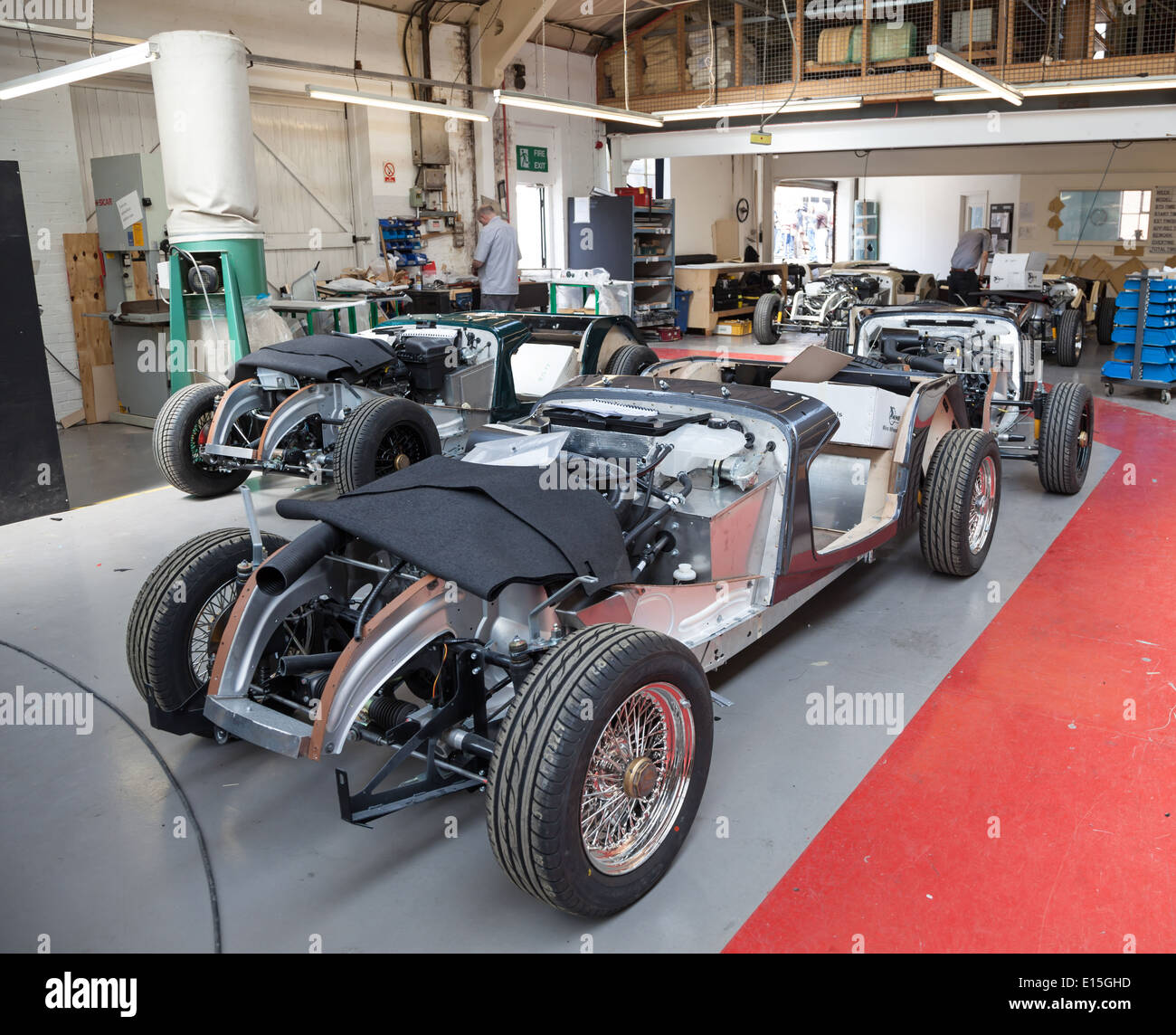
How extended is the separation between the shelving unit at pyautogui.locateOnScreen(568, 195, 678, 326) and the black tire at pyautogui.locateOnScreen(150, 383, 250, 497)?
25.4 feet

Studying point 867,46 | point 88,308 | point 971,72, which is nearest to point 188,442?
point 88,308

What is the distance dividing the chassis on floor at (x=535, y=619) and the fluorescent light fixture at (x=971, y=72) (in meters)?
6.72

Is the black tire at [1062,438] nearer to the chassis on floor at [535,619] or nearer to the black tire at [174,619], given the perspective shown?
the chassis on floor at [535,619]

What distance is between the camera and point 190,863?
2.83 metres

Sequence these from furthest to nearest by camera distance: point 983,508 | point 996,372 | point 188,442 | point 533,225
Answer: point 533,225
point 996,372
point 188,442
point 983,508

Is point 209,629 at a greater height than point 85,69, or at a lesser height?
lesser

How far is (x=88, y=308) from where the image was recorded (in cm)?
939

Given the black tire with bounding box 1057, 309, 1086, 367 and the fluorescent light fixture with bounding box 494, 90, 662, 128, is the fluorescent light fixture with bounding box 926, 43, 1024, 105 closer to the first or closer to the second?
the black tire with bounding box 1057, 309, 1086, 367

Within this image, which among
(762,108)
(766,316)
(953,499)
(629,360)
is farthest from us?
(766,316)

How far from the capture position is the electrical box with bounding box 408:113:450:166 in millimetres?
12617

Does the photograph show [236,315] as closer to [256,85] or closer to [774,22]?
[256,85]

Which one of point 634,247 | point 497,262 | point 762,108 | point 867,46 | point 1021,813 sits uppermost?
point 867,46

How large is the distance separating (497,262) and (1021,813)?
9143 millimetres

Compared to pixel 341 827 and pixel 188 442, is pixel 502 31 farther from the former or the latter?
pixel 341 827
